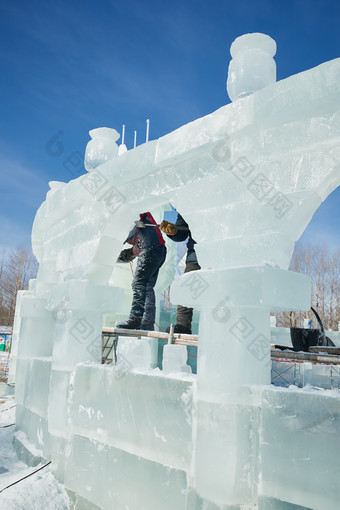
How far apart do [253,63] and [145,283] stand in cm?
264

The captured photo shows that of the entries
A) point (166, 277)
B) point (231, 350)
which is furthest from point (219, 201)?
point (166, 277)

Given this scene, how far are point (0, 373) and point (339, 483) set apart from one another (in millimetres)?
12149

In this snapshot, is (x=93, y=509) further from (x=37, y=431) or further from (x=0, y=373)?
(x=0, y=373)

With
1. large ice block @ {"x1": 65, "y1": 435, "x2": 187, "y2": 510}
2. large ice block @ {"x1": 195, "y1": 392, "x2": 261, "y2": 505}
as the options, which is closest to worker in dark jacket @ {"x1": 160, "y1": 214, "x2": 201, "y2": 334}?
large ice block @ {"x1": 65, "y1": 435, "x2": 187, "y2": 510}

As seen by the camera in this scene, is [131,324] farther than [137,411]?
Yes

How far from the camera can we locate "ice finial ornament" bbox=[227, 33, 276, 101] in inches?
91.6

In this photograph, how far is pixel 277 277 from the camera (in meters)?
1.91

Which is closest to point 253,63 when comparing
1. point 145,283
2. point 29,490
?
point 145,283

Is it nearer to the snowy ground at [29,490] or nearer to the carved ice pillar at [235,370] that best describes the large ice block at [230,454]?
the carved ice pillar at [235,370]

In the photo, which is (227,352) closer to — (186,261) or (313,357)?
(313,357)

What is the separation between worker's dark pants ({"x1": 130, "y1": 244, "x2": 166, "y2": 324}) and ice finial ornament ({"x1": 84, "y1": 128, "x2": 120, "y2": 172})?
1202 millimetres

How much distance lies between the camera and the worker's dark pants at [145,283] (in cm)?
418

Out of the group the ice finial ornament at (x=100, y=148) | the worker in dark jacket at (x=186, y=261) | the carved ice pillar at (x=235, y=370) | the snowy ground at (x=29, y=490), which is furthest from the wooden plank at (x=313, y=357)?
the ice finial ornament at (x=100, y=148)

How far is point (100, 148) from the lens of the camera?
12.3ft
